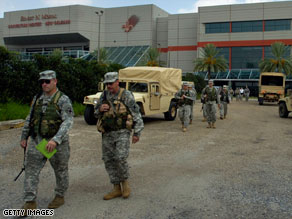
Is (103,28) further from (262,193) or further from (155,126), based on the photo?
(262,193)

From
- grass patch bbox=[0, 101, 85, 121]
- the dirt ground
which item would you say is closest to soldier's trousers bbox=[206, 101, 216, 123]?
the dirt ground

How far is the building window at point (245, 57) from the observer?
55469mm

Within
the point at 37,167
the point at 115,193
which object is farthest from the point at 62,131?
the point at 115,193

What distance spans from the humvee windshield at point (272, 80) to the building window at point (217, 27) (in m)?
A: 27.8

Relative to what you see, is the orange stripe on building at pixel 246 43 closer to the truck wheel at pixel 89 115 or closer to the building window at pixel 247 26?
the building window at pixel 247 26

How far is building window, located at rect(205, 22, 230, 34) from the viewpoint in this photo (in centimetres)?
5684

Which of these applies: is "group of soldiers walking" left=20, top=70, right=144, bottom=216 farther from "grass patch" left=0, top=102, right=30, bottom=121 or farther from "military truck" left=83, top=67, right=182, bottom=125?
"grass patch" left=0, top=102, right=30, bottom=121

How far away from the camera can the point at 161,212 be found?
13.3 feet

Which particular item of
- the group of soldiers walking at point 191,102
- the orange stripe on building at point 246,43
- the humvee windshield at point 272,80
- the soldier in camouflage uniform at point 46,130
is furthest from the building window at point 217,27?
the soldier in camouflage uniform at point 46,130

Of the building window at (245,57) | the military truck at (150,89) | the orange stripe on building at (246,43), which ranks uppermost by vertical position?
the orange stripe on building at (246,43)

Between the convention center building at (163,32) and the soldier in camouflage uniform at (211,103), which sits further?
the convention center building at (163,32)

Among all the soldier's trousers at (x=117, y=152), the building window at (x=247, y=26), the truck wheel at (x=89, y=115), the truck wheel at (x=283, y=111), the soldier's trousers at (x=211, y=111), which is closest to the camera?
the soldier's trousers at (x=117, y=152)

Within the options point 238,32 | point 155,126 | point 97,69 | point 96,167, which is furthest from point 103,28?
point 96,167

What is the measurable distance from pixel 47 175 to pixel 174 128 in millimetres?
6989
